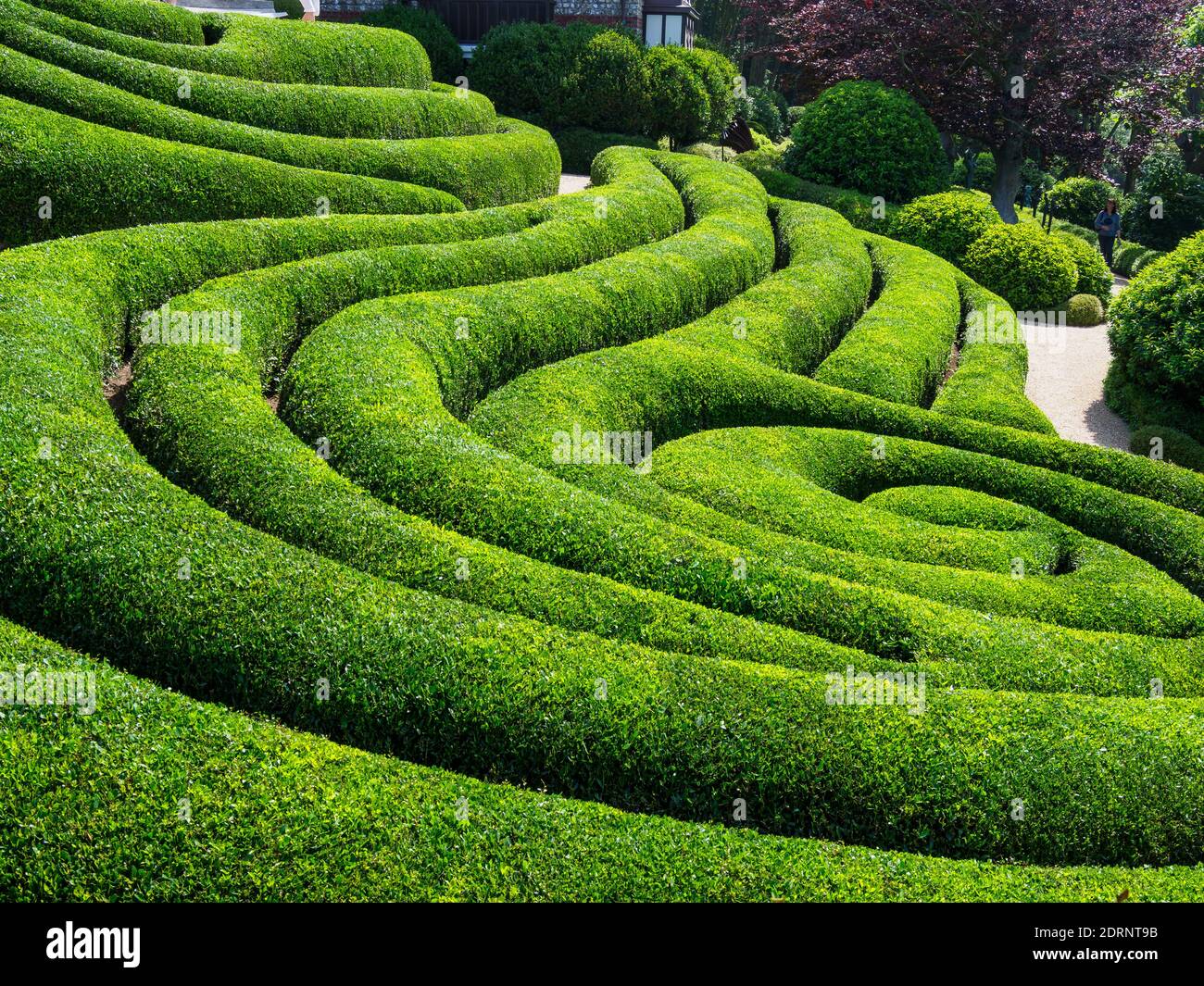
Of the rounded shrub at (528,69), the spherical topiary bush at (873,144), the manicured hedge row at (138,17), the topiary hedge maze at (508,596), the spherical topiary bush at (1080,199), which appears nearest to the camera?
the topiary hedge maze at (508,596)

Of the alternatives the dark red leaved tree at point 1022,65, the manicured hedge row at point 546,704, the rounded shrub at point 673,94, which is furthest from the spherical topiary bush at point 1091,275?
the manicured hedge row at point 546,704

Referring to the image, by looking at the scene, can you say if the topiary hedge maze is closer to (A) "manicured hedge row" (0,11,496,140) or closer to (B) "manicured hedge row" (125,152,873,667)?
(B) "manicured hedge row" (125,152,873,667)

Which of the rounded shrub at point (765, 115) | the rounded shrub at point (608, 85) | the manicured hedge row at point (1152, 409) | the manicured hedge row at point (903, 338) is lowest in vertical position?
the manicured hedge row at point (1152, 409)

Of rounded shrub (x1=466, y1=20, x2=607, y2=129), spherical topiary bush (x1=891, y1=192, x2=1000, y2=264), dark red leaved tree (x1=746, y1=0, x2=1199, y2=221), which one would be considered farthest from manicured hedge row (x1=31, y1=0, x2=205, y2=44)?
dark red leaved tree (x1=746, y1=0, x2=1199, y2=221)

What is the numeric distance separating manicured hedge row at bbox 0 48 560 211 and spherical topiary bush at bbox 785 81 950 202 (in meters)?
10.8

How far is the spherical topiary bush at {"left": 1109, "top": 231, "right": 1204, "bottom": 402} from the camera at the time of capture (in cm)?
1917

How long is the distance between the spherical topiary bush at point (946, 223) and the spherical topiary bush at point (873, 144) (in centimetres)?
360

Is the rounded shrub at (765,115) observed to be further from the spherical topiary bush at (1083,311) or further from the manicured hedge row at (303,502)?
the manicured hedge row at (303,502)

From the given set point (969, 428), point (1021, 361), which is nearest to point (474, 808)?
point (969, 428)

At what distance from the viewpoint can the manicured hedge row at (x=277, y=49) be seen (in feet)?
62.6

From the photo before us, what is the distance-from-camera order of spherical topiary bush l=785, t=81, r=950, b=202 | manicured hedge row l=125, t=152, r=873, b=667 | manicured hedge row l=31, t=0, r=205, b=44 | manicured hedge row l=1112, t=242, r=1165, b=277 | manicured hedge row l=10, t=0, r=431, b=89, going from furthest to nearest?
1. manicured hedge row l=1112, t=242, r=1165, b=277
2. spherical topiary bush l=785, t=81, r=950, b=202
3. manicured hedge row l=31, t=0, r=205, b=44
4. manicured hedge row l=10, t=0, r=431, b=89
5. manicured hedge row l=125, t=152, r=873, b=667

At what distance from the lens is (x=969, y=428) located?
1620 cm

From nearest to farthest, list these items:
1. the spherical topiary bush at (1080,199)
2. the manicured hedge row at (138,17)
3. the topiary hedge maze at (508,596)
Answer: the topiary hedge maze at (508,596)
the manicured hedge row at (138,17)
the spherical topiary bush at (1080,199)
